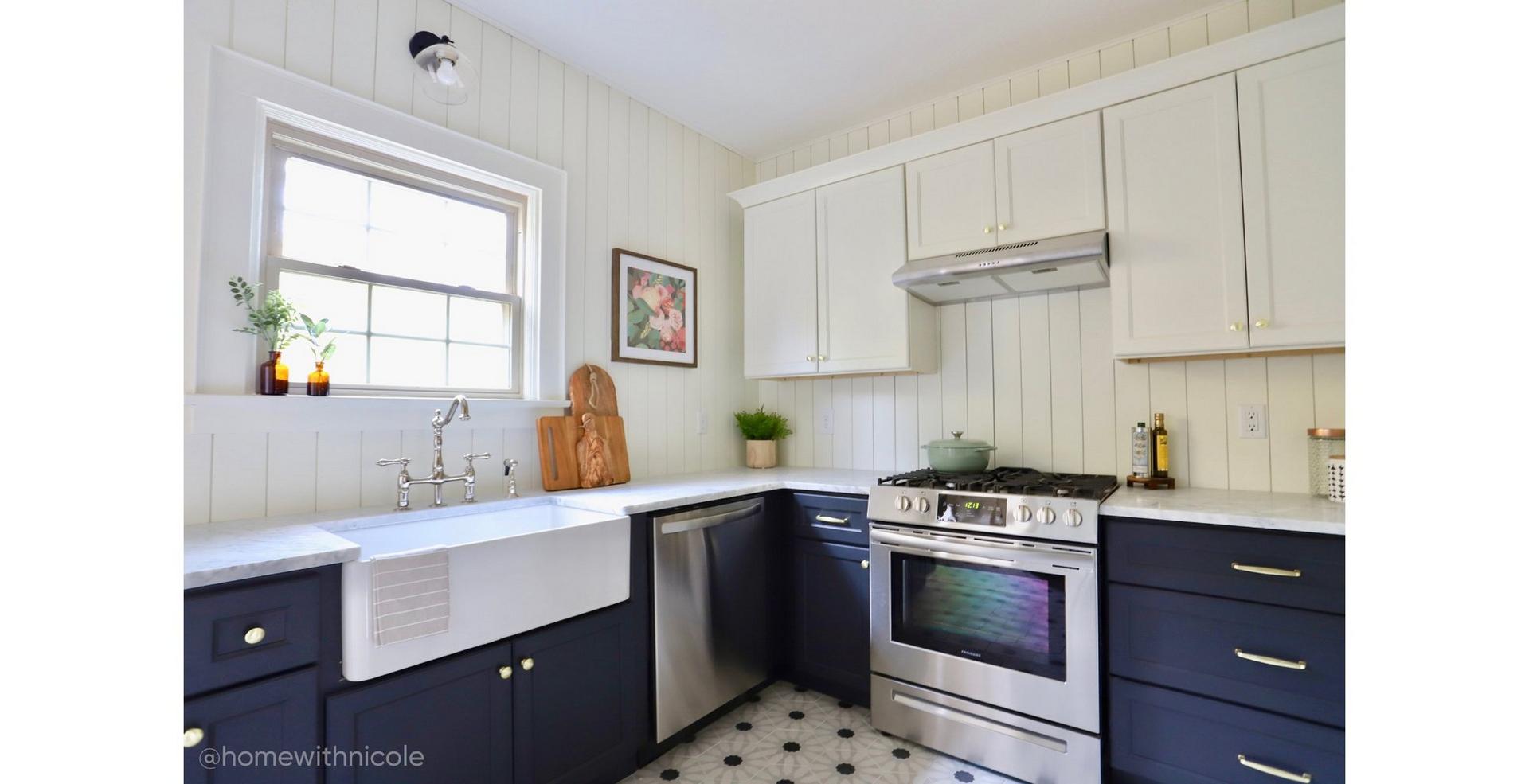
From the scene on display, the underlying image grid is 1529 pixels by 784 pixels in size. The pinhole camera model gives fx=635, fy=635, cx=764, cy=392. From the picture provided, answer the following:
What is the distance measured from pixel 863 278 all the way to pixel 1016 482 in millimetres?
1081

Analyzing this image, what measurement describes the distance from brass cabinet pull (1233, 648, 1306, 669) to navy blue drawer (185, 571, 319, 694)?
7.44 ft

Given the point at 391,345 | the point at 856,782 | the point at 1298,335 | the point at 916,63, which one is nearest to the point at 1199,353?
the point at 1298,335

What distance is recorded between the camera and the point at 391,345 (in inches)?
83.9

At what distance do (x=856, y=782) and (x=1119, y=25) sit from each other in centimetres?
286

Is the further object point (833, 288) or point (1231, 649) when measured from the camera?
point (833, 288)

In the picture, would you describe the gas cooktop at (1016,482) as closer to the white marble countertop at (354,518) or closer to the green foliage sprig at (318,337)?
the white marble countertop at (354,518)

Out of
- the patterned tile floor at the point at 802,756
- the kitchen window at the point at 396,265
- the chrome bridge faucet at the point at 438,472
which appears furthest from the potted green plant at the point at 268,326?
the patterned tile floor at the point at 802,756

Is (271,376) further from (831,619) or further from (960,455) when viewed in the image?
(960,455)

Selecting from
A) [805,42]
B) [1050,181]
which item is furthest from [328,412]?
[1050,181]

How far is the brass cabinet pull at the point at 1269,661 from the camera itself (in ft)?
5.36

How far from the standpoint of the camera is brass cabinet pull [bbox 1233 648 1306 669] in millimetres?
1634

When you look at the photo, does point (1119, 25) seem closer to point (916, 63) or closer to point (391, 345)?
point (916, 63)

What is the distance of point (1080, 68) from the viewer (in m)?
2.58
